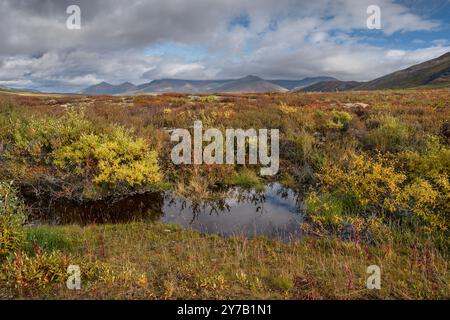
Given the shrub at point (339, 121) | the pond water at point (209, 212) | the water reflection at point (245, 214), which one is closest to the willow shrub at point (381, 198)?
the water reflection at point (245, 214)

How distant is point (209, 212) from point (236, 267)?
3238 mm

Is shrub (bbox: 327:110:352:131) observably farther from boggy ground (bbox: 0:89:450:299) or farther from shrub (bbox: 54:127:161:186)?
shrub (bbox: 54:127:161:186)

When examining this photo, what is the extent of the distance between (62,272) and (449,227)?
251 inches

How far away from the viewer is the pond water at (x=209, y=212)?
705 centimetres

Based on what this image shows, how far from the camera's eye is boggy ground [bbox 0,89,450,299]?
166 inches

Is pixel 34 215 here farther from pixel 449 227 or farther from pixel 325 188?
pixel 449 227

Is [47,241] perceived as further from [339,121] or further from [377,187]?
[339,121]

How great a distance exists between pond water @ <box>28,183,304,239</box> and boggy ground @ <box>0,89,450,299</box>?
40cm

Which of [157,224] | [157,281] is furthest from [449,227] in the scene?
[157,224]

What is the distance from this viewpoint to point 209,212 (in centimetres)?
802

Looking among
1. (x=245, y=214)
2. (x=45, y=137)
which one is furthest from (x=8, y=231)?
(x=45, y=137)

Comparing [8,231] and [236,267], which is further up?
[8,231]

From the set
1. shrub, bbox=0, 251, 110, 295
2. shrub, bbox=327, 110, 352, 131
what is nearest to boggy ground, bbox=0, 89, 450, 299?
shrub, bbox=0, 251, 110, 295

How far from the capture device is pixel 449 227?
567 centimetres
